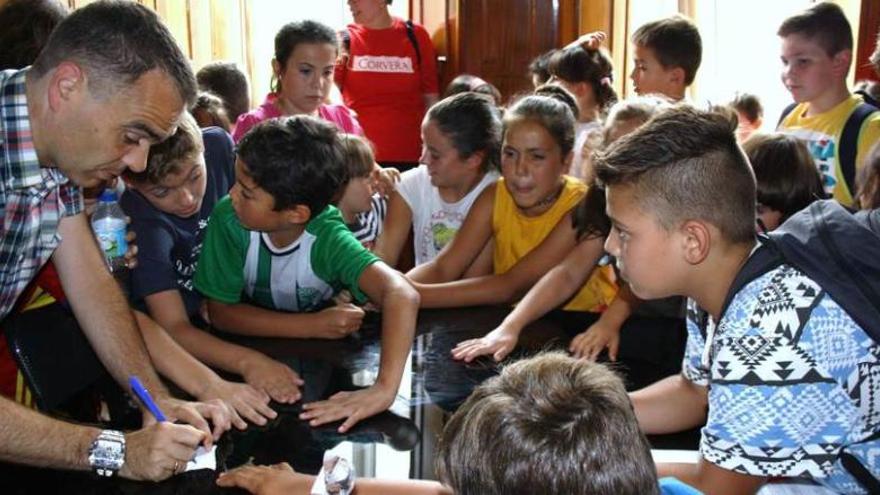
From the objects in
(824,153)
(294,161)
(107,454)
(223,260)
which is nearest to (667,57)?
(824,153)

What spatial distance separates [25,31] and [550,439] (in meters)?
1.63

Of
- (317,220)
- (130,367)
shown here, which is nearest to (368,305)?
(317,220)

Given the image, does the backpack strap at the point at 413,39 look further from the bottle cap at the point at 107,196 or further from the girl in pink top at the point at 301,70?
the bottle cap at the point at 107,196

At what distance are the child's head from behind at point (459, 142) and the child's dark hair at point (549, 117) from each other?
0.21 meters

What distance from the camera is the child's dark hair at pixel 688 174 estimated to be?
4.46 ft

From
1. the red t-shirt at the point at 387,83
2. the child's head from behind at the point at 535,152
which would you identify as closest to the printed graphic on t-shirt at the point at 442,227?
the child's head from behind at the point at 535,152

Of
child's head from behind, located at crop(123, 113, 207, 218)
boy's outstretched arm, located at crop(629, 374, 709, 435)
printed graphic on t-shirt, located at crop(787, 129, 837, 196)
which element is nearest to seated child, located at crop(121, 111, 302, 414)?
child's head from behind, located at crop(123, 113, 207, 218)

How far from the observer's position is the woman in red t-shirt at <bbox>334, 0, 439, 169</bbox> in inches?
182

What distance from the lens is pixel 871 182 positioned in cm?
183

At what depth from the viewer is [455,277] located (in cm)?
243

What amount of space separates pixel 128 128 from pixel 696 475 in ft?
3.68

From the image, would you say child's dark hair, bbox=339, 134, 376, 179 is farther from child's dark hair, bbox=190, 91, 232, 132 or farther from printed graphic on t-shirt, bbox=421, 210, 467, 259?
child's dark hair, bbox=190, 91, 232, 132

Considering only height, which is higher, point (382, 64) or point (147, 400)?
point (382, 64)

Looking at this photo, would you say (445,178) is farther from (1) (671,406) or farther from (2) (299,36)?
(1) (671,406)
